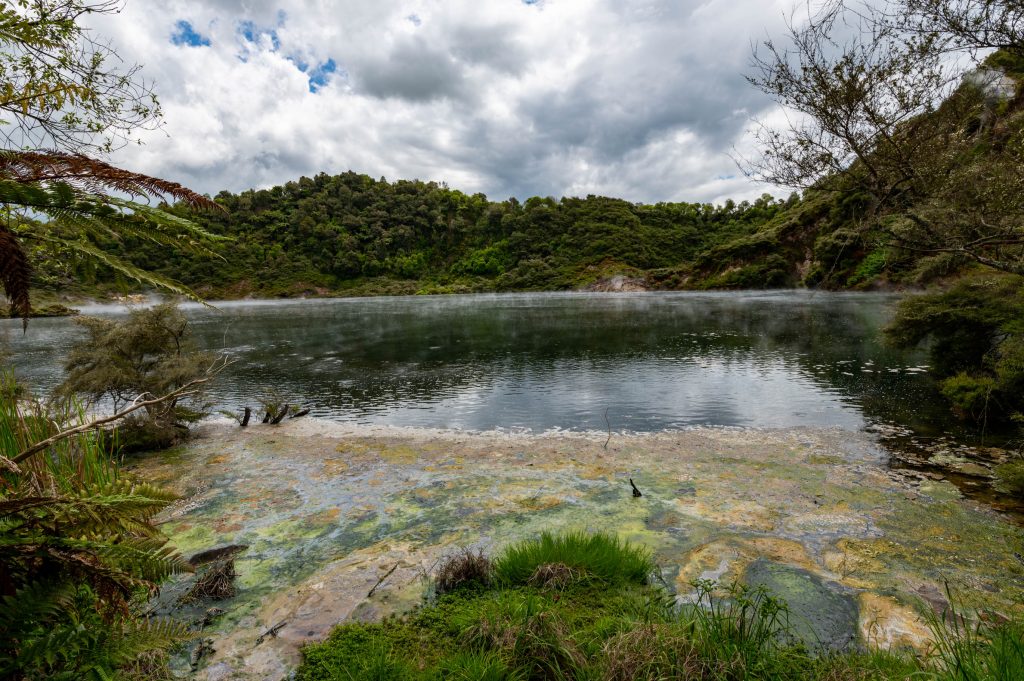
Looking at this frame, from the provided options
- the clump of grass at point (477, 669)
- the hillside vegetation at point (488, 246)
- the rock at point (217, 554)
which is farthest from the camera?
the hillside vegetation at point (488, 246)

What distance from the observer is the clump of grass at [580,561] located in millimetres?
4961

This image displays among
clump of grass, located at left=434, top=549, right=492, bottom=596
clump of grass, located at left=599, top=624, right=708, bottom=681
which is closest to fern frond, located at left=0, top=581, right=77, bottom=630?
clump of grass, located at left=599, top=624, right=708, bottom=681

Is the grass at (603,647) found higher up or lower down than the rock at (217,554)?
higher up

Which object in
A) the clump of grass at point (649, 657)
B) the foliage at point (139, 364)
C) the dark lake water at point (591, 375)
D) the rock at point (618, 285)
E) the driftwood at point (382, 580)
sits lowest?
the dark lake water at point (591, 375)

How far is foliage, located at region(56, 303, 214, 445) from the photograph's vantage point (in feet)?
38.2

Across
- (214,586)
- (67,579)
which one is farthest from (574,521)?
(67,579)

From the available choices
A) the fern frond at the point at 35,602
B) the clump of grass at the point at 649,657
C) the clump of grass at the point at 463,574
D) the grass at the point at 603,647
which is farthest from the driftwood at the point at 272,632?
the clump of grass at the point at 649,657

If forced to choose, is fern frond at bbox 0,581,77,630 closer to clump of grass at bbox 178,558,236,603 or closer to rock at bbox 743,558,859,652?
clump of grass at bbox 178,558,236,603

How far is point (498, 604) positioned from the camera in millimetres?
4117

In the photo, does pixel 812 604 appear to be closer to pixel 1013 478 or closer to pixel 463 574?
pixel 463 574

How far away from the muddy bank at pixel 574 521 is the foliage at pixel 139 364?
47.2 inches

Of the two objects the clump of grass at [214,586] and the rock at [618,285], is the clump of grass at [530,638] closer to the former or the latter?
the clump of grass at [214,586]

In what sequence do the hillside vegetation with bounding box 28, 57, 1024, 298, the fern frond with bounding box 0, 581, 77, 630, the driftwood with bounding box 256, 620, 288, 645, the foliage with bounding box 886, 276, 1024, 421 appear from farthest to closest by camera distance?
the hillside vegetation with bounding box 28, 57, 1024, 298, the foliage with bounding box 886, 276, 1024, 421, the driftwood with bounding box 256, 620, 288, 645, the fern frond with bounding box 0, 581, 77, 630

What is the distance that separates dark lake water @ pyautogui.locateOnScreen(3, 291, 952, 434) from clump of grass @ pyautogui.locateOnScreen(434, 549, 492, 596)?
381 inches
